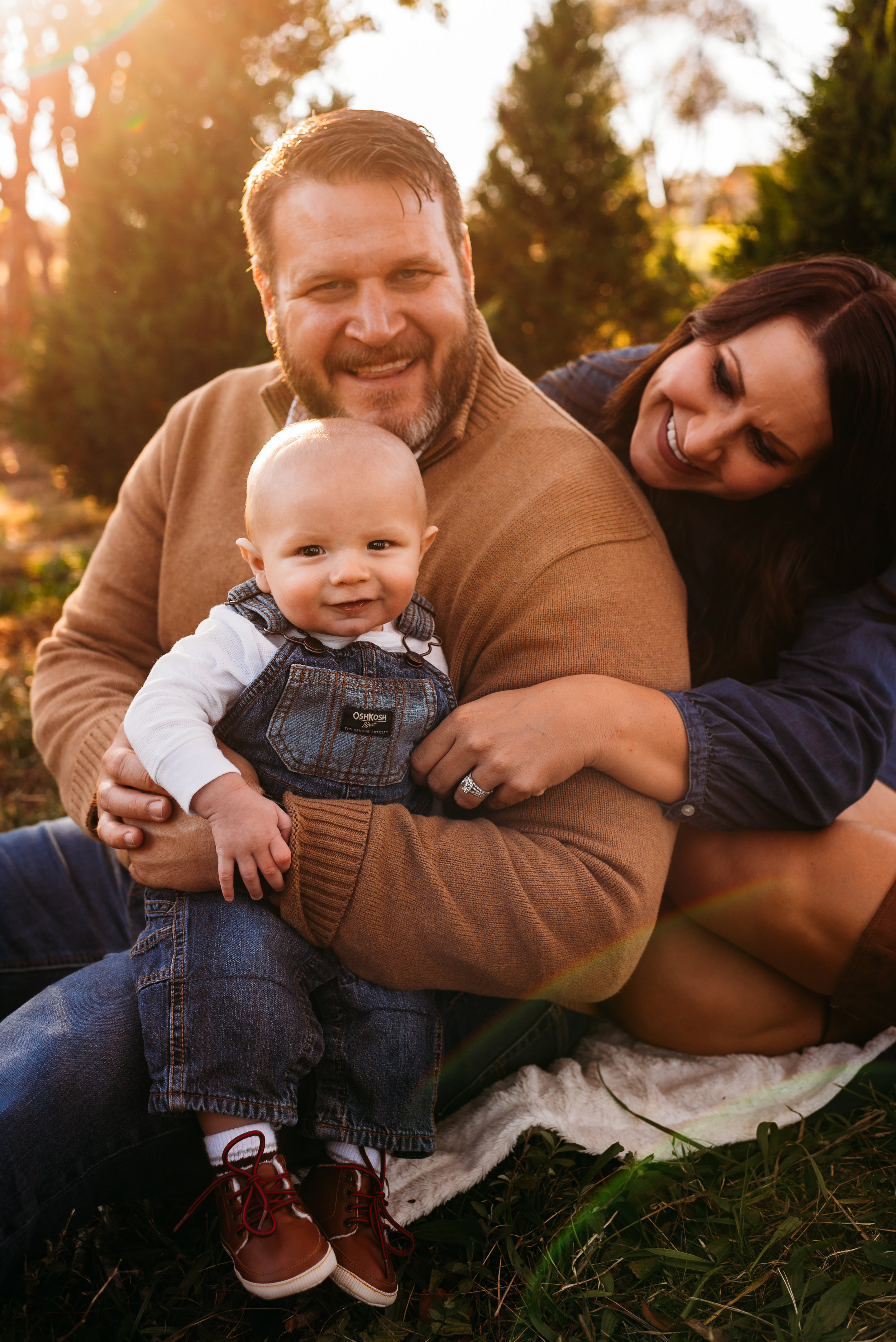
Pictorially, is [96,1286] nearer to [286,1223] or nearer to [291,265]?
[286,1223]

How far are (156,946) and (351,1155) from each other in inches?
21.3

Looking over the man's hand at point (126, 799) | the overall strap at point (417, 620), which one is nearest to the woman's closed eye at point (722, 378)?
the overall strap at point (417, 620)

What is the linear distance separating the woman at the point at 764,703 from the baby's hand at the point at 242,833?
369 mm

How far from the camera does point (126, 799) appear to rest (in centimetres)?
186

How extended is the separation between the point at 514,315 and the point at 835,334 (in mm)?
4985

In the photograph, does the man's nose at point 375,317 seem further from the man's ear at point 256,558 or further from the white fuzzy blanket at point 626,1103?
the white fuzzy blanket at point 626,1103

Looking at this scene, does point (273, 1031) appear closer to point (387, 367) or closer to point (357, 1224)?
point (357, 1224)

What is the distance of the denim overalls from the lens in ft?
5.38

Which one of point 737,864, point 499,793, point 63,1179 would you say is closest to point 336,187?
point 499,793

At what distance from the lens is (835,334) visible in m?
2.15

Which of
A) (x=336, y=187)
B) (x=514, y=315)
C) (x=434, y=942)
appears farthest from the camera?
(x=514, y=315)

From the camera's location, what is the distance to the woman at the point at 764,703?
1922mm

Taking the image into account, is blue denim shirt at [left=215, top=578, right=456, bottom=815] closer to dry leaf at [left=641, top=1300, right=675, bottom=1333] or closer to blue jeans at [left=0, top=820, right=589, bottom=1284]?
blue jeans at [left=0, top=820, right=589, bottom=1284]

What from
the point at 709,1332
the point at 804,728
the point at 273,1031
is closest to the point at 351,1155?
the point at 273,1031
